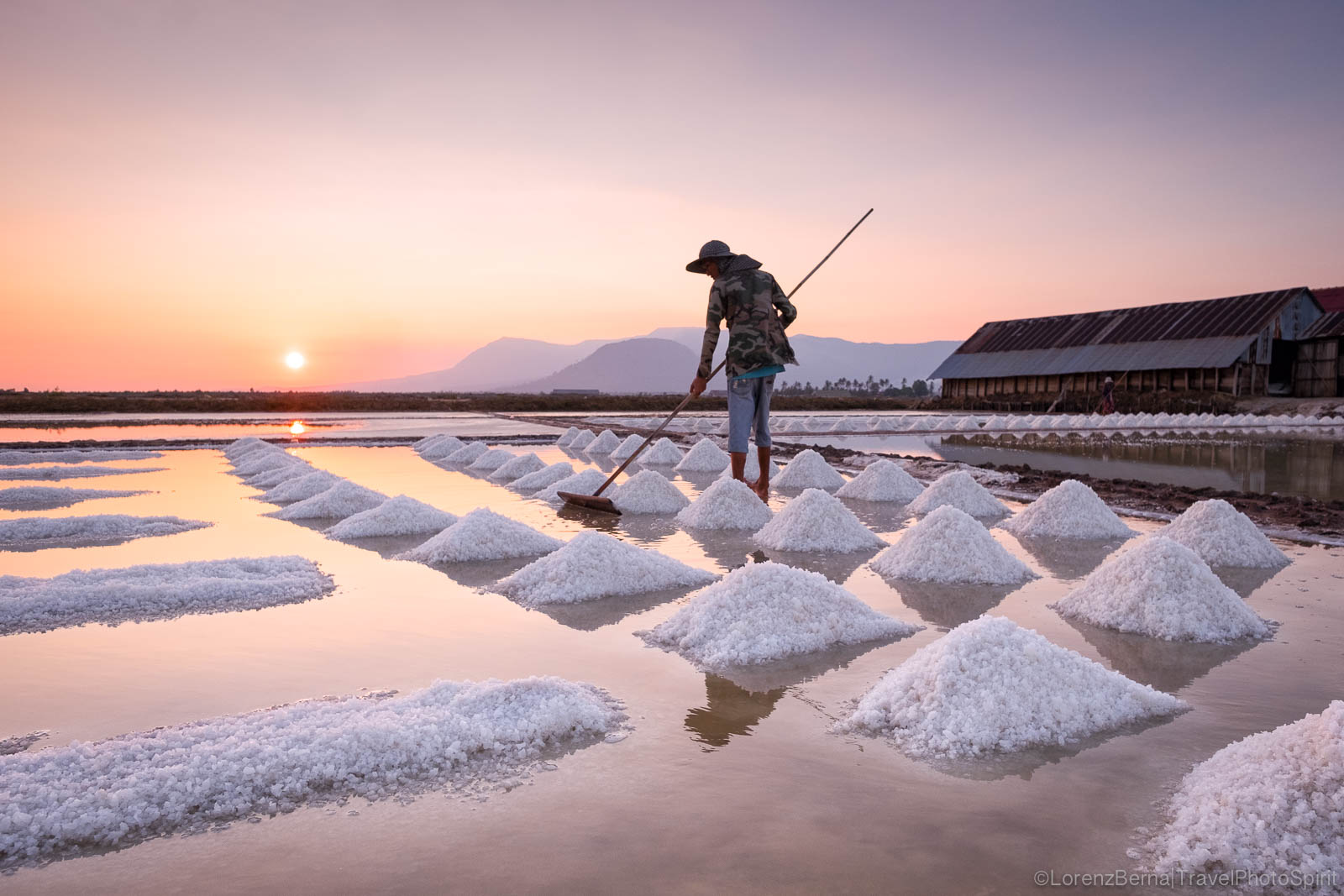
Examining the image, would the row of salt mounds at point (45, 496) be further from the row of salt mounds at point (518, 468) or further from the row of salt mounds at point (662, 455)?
the row of salt mounds at point (662, 455)

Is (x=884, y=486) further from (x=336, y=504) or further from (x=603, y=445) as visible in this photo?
(x=603, y=445)

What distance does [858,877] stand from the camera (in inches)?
53.1

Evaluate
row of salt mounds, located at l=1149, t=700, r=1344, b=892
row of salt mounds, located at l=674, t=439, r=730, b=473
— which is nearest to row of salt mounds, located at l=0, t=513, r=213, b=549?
row of salt mounds, located at l=674, t=439, r=730, b=473

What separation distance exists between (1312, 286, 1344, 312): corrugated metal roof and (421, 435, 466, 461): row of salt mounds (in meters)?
32.5

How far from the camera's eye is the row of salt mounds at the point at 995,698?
1.86 meters

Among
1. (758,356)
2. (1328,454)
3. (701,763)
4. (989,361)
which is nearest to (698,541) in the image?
(758,356)

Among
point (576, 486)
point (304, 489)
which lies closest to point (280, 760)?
point (576, 486)

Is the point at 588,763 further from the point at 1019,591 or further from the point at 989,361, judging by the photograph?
the point at 989,361

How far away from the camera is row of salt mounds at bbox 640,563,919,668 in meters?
2.52

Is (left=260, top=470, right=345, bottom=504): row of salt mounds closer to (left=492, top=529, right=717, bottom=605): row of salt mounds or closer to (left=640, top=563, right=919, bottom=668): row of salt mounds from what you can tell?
(left=492, top=529, right=717, bottom=605): row of salt mounds

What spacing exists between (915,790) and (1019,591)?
6.51 feet

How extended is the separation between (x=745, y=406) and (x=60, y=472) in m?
7.03

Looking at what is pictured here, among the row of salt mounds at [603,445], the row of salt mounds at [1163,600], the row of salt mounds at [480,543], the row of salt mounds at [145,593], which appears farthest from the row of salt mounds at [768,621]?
the row of salt mounds at [603,445]

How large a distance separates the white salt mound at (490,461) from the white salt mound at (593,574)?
571 cm
